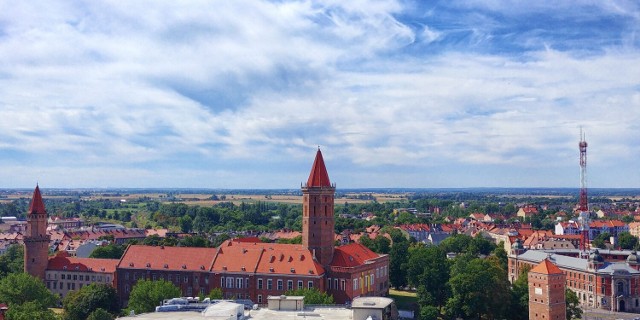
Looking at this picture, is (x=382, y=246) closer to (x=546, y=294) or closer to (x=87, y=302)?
(x=546, y=294)

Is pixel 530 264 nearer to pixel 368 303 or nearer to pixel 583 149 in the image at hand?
pixel 583 149

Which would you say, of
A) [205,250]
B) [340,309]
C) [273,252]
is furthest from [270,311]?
[205,250]

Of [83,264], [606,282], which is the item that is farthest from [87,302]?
[606,282]

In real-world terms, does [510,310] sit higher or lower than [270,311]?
lower

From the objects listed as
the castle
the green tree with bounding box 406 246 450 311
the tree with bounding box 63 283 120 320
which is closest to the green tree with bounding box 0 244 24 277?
the castle

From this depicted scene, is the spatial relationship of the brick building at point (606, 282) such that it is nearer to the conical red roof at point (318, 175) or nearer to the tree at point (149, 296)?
the conical red roof at point (318, 175)

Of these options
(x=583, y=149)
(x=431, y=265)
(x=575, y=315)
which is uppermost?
(x=583, y=149)

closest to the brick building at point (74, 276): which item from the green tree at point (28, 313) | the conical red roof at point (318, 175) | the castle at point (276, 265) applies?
the castle at point (276, 265)

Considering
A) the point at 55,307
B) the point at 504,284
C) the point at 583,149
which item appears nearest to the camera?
the point at 504,284
